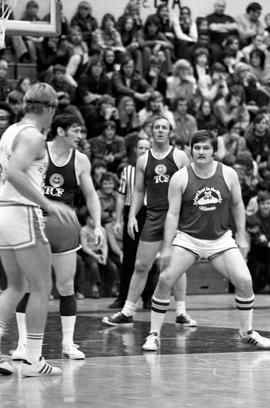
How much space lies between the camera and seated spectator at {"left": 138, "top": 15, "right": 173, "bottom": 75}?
2139cm

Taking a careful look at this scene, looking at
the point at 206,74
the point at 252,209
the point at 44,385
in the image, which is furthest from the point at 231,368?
the point at 206,74

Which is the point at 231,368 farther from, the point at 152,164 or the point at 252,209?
the point at 252,209

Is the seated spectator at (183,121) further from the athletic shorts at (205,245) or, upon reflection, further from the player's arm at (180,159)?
the athletic shorts at (205,245)

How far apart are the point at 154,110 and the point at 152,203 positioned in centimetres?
724

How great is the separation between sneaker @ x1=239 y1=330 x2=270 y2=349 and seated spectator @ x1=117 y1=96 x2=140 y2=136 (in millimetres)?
9284

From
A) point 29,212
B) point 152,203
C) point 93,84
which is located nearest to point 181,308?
point 152,203

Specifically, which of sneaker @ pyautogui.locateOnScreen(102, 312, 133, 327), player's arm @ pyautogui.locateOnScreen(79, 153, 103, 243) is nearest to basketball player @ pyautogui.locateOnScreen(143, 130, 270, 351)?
player's arm @ pyautogui.locateOnScreen(79, 153, 103, 243)

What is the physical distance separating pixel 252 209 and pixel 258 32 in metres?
7.56

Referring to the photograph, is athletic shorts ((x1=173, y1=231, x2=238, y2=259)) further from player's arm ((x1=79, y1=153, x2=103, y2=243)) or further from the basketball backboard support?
the basketball backboard support

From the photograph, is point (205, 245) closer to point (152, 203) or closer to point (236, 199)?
point (236, 199)

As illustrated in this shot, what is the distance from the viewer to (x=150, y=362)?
906 centimetres

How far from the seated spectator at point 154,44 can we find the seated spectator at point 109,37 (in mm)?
557

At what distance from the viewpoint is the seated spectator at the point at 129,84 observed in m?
19.9

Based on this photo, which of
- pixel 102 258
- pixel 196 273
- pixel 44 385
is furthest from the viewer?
pixel 196 273
